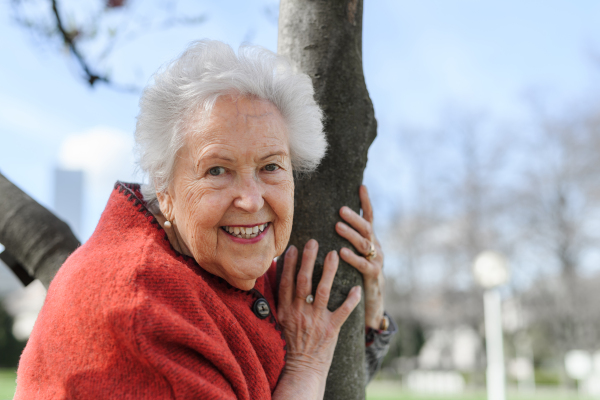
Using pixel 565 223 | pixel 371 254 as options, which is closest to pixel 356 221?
pixel 371 254

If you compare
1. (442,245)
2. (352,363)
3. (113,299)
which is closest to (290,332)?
(352,363)

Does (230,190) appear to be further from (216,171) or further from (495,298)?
(495,298)

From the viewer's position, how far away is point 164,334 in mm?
1432

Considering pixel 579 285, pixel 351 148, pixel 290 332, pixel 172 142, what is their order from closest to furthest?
pixel 172 142, pixel 290 332, pixel 351 148, pixel 579 285

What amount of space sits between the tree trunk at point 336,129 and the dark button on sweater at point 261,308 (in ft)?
1.00

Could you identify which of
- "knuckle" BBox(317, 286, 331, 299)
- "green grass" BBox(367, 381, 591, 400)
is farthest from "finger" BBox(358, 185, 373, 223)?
"green grass" BBox(367, 381, 591, 400)

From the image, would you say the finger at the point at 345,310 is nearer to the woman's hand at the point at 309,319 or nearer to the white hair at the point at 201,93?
the woman's hand at the point at 309,319

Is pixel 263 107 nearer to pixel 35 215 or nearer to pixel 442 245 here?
pixel 35 215

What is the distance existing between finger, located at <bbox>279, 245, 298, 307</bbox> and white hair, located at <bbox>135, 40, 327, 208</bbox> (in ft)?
1.47

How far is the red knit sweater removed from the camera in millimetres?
1429

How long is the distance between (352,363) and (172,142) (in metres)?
1.15

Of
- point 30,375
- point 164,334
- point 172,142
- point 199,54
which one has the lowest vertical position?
point 30,375

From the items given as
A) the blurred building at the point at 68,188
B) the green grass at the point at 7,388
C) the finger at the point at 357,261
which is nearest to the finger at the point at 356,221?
the finger at the point at 357,261

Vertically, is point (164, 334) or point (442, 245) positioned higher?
point (442, 245)
